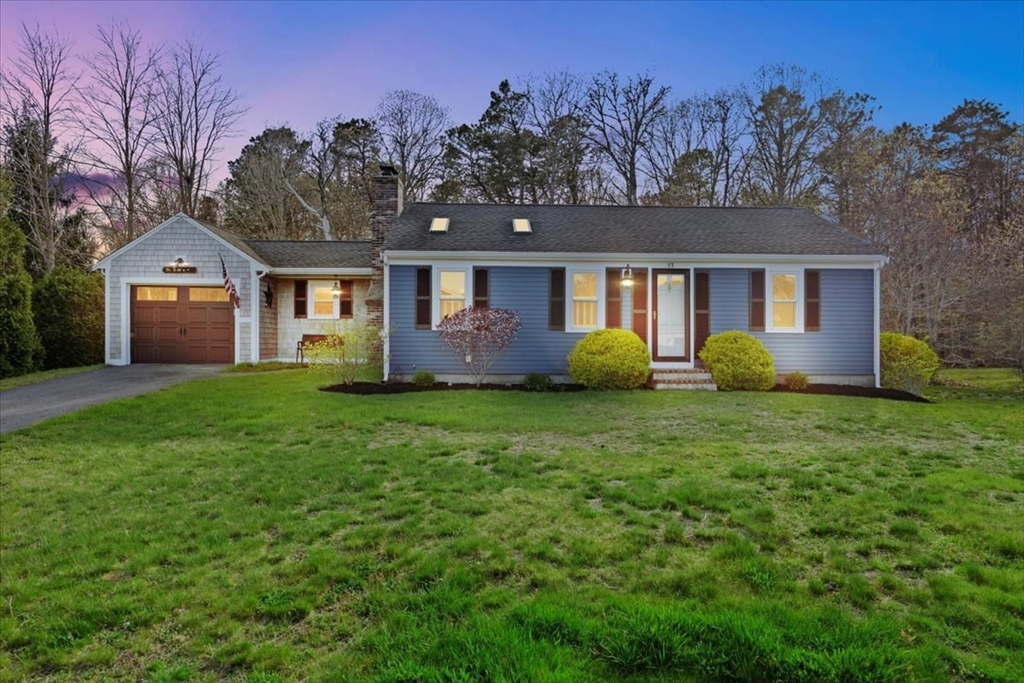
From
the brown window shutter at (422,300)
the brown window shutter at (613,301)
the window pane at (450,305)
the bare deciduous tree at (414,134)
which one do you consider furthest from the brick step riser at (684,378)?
the bare deciduous tree at (414,134)

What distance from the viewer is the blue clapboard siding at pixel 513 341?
1233cm

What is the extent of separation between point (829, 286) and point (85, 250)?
2876 cm

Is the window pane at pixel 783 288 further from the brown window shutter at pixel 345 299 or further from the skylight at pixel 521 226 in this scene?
the brown window shutter at pixel 345 299

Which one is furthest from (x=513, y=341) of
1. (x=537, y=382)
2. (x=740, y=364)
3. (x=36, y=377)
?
(x=36, y=377)

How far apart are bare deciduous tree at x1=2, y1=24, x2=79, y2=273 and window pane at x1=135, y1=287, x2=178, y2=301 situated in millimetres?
8837

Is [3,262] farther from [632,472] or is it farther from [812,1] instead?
[812,1]

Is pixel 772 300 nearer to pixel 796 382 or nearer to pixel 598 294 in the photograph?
pixel 796 382

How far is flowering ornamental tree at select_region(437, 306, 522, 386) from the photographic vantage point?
1155 centimetres

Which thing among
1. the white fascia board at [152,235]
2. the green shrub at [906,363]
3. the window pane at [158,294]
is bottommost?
the green shrub at [906,363]

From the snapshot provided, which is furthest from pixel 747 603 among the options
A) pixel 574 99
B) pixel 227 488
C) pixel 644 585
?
pixel 574 99

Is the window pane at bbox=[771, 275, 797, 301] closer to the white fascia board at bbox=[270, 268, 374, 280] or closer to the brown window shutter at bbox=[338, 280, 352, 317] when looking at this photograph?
the white fascia board at bbox=[270, 268, 374, 280]

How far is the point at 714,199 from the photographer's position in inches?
1037

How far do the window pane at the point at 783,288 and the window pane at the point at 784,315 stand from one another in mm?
173

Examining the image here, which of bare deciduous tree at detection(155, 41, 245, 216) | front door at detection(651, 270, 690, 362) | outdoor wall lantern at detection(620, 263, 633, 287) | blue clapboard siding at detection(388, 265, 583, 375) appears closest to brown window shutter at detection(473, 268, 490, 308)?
blue clapboard siding at detection(388, 265, 583, 375)
